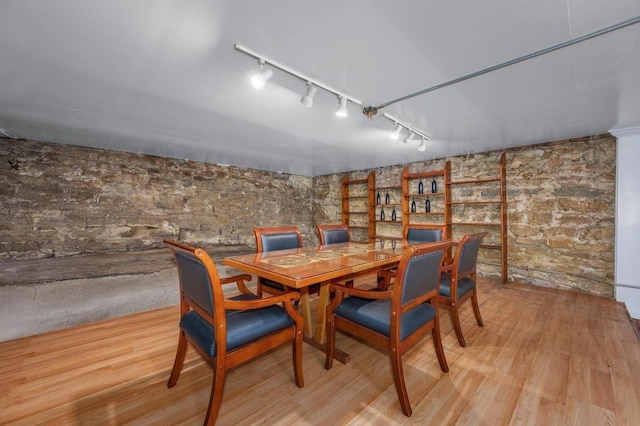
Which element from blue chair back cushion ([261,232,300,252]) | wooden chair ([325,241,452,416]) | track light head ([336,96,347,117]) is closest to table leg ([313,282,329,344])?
wooden chair ([325,241,452,416])

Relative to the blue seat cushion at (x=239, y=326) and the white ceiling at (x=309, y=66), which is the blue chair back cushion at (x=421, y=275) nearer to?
the blue seat cushion at (x=239, y=326)

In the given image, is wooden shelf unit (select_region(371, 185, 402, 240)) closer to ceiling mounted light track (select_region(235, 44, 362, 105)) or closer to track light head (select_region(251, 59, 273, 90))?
ceiling mounted light track (select_region(235, 44, 362, 105))

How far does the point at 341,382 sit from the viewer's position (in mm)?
1600

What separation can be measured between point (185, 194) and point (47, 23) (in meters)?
3.36

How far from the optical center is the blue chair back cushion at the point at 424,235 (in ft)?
9.67

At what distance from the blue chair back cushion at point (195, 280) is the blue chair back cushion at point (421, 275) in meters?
0.99

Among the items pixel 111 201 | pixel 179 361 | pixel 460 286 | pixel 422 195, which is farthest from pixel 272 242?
pixel 422 195

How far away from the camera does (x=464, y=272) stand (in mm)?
2133

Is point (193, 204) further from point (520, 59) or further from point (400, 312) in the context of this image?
point (520, 59)

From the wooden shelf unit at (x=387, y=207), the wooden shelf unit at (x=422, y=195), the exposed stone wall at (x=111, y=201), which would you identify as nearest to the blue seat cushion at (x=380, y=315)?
the wooden shelf unit at (x=422, y=195)

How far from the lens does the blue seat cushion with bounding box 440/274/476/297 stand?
206cm

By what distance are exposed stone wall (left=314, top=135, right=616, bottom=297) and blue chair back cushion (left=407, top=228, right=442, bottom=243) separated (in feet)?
5.19

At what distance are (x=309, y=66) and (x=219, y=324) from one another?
1.54m

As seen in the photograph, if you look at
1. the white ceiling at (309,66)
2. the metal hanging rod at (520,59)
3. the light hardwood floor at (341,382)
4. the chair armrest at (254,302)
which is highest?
the white ceiling at (309,66)
